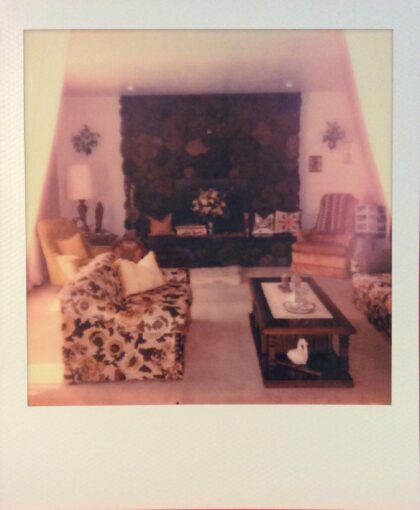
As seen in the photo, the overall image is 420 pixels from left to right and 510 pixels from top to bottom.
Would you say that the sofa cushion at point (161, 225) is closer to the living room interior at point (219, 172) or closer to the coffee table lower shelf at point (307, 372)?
the living room interior at point (219, 172)

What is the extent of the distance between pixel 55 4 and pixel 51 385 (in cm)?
202

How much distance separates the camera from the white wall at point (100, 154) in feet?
10.2

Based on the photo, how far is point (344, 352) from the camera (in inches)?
128

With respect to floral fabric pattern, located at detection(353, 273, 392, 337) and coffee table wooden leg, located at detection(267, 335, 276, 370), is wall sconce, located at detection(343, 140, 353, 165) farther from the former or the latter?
coffee table wooden leg, located at detection(267, 335, 276, 370)

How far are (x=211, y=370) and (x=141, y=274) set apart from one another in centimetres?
69

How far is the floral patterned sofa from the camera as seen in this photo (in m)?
3.27

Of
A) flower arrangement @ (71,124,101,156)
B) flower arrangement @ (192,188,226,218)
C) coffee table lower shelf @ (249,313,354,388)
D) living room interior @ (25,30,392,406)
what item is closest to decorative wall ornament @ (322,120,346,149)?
living room interior @ (25,30,392,406)

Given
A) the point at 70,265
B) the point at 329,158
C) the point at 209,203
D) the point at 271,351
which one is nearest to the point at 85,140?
the point at 70,265

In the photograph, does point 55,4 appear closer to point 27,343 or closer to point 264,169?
point 264,169

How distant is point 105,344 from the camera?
11.2 feet

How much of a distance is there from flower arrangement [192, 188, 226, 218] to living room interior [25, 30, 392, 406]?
0.06 m

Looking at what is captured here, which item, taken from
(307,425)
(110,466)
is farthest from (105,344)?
(307,425)

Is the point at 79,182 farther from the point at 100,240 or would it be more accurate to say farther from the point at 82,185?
the point at 100,240

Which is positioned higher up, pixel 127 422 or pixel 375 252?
pixel 375 252
